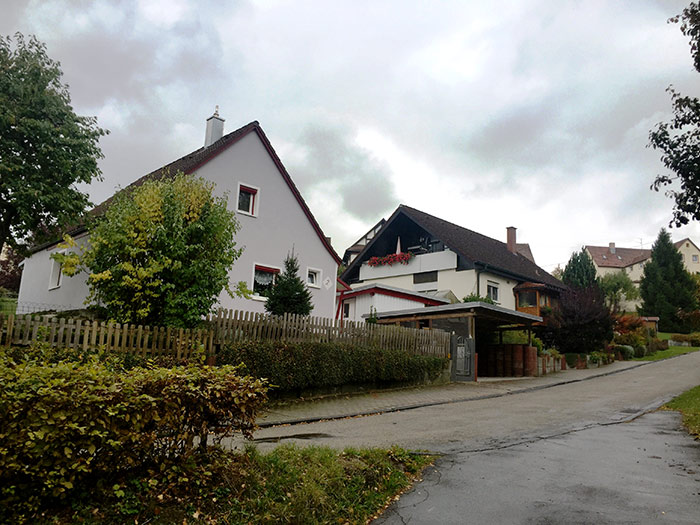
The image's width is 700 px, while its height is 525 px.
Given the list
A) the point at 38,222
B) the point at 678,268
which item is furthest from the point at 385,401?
the point at 678,268

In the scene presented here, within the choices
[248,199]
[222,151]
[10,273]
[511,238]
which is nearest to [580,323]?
[511,238]

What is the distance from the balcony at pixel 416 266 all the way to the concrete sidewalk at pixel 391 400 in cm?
1343

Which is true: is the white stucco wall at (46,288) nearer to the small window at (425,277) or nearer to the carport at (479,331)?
the carport at (479,331)

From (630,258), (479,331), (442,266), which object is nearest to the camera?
(479,331)

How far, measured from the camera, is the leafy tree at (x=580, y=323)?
2992cm

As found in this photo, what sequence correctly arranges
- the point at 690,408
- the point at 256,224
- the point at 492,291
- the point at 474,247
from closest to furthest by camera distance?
A: the point at 690,408
the point at 256,224
the point at 492,291
the point at 474,247

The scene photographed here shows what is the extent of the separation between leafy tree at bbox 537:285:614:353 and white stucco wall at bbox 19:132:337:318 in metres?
13.1

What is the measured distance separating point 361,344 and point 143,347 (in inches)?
261

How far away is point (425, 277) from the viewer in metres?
37.0

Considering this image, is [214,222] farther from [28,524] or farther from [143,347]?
[28,524]

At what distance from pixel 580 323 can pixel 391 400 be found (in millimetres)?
18445

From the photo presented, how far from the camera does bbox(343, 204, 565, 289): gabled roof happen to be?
35.8m

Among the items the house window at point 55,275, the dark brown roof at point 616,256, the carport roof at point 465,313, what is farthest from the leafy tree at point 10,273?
the dark brown roof at point 616,256

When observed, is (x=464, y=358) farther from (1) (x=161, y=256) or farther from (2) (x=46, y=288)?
(2) (x=46, y=288)
